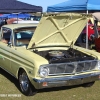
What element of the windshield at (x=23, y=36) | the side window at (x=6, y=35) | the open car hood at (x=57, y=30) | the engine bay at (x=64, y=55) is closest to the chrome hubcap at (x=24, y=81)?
the engine bay at (x=64, y=55)

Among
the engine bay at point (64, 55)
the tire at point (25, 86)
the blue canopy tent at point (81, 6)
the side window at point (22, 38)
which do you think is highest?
the blue canopy tent at point (81, 6)

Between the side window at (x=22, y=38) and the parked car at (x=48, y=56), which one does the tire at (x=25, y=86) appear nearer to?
the parked car at (x=48, y=56)

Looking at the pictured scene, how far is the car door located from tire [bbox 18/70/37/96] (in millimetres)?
672

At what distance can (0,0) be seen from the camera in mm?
10273

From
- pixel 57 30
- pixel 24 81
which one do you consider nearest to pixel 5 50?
pixel 24 81

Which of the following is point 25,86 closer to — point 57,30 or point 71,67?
point 71,67

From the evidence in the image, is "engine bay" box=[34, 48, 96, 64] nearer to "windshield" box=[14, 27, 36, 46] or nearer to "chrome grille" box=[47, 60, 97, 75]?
"chrome grille" box=[47, 60, 97, 75]

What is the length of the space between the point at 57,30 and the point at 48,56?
2.31ft

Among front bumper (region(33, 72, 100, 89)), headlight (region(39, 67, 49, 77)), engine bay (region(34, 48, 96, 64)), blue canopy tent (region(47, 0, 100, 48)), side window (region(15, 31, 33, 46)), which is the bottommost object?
front bumper (region(33, 72, 100, 89))

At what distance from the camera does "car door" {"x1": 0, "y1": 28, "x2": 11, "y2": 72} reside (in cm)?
577

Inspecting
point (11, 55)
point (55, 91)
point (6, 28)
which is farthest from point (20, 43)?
point (55, 91)

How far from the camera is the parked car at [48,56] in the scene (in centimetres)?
466

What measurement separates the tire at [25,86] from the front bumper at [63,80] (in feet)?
1.19

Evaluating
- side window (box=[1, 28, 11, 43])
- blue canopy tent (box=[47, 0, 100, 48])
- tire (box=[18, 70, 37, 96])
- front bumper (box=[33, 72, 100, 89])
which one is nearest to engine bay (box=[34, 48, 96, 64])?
front bumper (box=[33, 72, 100, 89])
